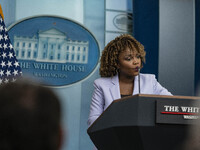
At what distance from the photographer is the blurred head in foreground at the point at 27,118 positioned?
507 mm

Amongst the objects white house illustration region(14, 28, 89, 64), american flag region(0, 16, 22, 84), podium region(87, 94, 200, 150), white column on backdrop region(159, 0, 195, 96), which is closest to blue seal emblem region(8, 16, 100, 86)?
white house illustration region(14, 28, 89, 64)

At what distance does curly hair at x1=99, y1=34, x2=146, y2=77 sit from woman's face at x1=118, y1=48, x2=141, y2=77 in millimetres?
24

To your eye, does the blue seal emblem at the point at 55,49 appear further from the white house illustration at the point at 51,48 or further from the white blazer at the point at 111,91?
the white blazer at the point at 111,91

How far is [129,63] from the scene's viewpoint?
77.5 inches

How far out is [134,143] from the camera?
1.27m

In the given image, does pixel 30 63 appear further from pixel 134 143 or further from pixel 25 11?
pixel 134 143

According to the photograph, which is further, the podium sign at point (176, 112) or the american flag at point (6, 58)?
the american flag at point (6, 58)

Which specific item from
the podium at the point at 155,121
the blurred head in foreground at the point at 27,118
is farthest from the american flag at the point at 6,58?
the blurred head in foreground at the point at 27,118

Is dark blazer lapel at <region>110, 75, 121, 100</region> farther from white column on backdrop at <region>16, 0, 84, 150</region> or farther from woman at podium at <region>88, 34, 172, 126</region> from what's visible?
white column on backdrop at <region>16, 0, 84, 150</region>

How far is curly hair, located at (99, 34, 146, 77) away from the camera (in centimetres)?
202

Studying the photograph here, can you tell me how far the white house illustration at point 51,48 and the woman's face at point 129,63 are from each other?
1.63 metres

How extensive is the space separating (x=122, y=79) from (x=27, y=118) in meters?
1.57

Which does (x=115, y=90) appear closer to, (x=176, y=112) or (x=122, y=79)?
(x=122, y=79)

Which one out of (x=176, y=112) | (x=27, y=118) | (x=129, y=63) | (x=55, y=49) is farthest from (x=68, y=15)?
(x=27, y=118)
